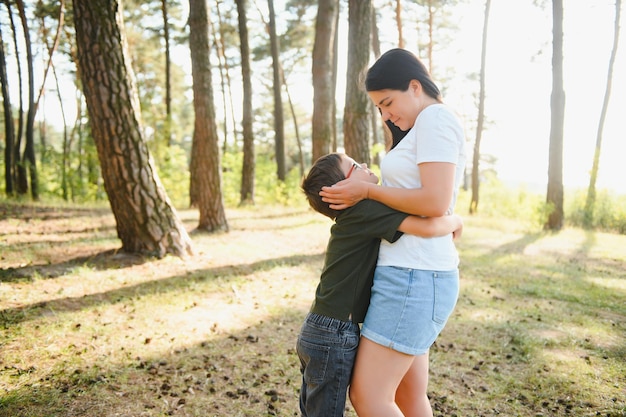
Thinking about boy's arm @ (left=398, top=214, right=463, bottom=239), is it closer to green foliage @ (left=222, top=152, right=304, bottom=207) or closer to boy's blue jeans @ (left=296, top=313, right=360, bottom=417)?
boy's blue jeans @ (left=296, top=313, right=360, bottom=417)

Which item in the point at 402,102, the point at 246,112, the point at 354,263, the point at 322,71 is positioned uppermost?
the point at 322,71

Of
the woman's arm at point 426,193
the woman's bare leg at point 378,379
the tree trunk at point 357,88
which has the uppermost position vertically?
the tree trunk at point 357,88

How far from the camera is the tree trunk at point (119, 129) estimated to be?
5.36 metres

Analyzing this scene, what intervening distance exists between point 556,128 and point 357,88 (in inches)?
264

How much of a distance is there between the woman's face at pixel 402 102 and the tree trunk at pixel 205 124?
6669mm

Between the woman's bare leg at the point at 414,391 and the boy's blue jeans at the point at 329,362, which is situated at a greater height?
the boy's blue jeans at the point at 329,362

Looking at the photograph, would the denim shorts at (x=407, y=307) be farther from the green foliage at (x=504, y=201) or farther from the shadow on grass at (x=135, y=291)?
the green foliage at (x=504, y=201)

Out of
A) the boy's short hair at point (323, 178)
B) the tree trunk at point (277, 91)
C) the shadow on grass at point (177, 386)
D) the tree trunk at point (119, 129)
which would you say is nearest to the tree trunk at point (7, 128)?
the tree trunk at point (277, 91)

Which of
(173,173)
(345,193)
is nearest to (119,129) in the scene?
(345,193)

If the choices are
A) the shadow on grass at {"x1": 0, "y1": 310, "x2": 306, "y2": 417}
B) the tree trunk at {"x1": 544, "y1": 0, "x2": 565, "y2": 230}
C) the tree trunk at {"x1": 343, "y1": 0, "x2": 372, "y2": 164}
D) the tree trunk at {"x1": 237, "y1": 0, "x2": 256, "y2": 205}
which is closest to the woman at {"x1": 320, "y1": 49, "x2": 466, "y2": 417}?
the shadow on grass at {"x1": 0, "y1": 310, "x2": 306, "y2": 417}

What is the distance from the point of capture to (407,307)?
68.7 inches

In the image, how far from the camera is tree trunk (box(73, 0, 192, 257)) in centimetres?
536

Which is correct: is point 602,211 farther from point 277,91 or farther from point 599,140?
point 277,91

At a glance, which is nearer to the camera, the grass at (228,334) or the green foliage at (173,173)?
the grass at (228,334)
